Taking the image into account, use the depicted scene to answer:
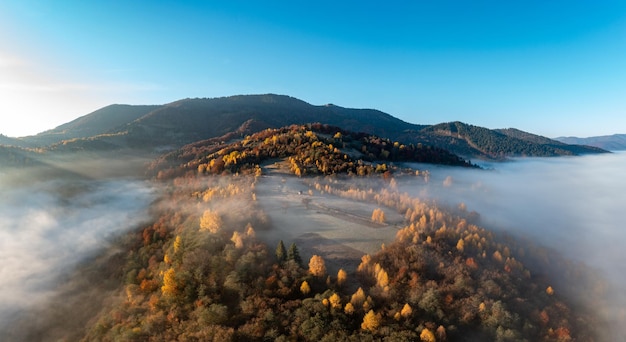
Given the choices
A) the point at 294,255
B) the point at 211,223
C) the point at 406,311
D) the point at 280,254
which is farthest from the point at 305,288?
the point at 211,223

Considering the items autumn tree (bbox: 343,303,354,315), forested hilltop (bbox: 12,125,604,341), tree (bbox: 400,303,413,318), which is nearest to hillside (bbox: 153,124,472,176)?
forested hilltop (bbox: 12,125,604,341)

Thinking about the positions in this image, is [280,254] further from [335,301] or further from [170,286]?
[170,286]

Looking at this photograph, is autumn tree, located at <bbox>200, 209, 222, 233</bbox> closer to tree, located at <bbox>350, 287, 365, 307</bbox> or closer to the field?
the field

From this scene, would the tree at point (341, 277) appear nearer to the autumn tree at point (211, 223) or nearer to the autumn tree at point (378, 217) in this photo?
the autumn tree at point (378, 217)

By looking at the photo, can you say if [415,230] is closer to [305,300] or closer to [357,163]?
[305,300]

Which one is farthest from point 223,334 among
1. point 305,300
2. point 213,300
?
point 305,300

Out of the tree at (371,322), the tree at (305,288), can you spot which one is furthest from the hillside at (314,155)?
the tree at (371,322)

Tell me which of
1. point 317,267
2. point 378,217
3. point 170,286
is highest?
point 378,217
